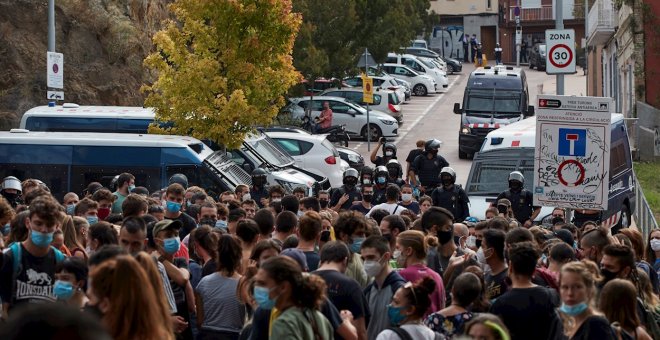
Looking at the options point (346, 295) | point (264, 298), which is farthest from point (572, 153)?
point (264, 298)

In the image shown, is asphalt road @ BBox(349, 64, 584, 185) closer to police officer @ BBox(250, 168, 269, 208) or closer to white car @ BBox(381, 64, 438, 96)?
white car @ BBox(381, 64, 438, 96)

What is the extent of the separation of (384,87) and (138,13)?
17459mm

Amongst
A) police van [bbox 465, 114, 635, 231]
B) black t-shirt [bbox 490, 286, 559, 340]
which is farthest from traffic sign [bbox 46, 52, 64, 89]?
black t-shirt [bbox 490, 286, 559, 340]

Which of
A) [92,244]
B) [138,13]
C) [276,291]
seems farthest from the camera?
[138,13]

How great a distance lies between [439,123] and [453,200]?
101 feet

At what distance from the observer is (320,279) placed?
7.00 metres

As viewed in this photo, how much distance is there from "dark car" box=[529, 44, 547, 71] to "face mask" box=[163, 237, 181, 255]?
61028mm

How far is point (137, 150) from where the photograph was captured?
69.9 ft

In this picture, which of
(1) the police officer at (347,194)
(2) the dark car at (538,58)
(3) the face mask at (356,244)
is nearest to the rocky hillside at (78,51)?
(1) the police officer at (347,194)

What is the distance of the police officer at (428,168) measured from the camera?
21188 millimetres

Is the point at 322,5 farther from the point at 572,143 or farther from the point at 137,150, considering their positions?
the point at 572,143

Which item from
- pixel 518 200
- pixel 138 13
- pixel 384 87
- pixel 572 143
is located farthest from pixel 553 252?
pixel 384 87

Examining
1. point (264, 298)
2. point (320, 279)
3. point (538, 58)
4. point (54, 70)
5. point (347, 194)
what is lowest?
point (347, 194)

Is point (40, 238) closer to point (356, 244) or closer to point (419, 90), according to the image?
point (356, 244)
